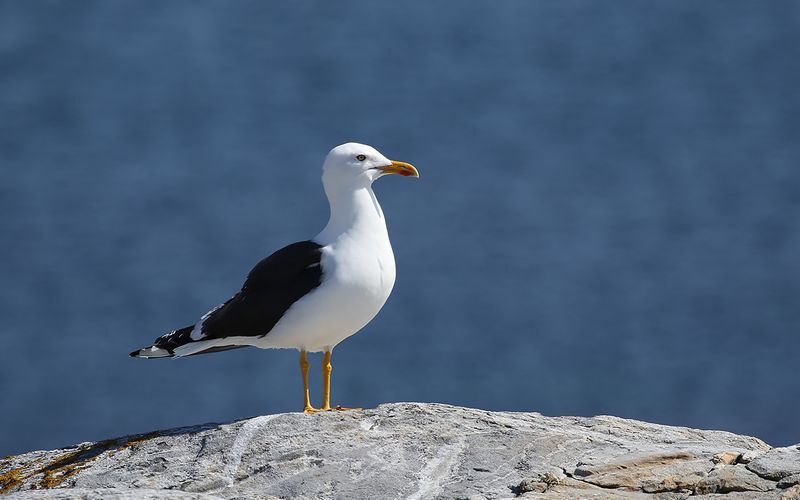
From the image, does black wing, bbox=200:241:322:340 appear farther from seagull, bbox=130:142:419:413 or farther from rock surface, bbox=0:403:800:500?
rock surface, bbox=0:403:800:500

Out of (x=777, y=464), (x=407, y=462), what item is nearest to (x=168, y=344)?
(x=407, y=462)

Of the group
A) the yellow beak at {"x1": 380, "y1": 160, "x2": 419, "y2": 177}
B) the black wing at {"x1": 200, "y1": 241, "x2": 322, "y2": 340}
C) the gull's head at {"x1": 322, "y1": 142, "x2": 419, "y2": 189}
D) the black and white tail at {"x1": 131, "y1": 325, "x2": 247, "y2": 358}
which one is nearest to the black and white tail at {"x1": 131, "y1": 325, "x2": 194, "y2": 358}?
the black and white tail at {"x1": 131, "y1": 325, "x2": 247, "y2": 358}

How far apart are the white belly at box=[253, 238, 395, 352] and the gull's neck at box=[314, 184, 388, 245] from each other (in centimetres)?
9

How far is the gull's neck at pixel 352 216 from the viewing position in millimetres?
6922

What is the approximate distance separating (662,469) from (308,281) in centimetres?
242

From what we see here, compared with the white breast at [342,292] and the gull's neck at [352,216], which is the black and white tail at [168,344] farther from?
the gull's neck at [352,216]

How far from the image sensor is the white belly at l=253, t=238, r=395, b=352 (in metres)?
6.63

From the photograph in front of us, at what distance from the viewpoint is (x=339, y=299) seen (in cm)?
661

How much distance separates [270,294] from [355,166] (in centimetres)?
95

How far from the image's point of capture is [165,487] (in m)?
5.33

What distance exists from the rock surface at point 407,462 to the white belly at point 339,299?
0.70 metres

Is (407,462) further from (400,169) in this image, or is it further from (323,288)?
(400,169)

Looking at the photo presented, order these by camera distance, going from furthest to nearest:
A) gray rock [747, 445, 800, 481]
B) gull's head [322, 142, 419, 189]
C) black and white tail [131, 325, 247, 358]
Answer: gull's head [322, 142, 419, 189]
black and white tail [131, 325, 247, 358]
gray rock [747, 445, 800, 481]

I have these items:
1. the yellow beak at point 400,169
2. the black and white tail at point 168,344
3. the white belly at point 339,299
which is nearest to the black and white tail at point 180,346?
the black and white tail at point 168,344
